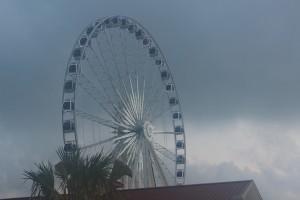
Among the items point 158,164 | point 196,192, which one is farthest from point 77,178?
point 158,164

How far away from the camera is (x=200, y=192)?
43.1 metres

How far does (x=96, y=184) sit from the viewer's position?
26766mm

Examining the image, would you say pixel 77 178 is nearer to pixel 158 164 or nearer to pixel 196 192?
pixel 196 192

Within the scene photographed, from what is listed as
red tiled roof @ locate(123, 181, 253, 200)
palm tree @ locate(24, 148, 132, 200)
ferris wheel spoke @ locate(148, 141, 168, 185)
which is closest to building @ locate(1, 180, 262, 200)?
red tiled roof @ locate(123, 181, 253, 200)

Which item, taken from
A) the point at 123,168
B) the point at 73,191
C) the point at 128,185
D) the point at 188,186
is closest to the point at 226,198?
the point at 188,186

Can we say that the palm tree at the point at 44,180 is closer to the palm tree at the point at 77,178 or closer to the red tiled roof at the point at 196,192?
the palm tree at the point at 77,178

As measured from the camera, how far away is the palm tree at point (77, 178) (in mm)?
26656

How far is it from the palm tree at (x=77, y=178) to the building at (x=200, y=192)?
588 inches

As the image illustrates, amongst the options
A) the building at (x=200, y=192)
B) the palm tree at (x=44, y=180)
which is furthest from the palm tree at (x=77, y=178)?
the building at (x=200, y=192)

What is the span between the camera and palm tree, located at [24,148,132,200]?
2666cm

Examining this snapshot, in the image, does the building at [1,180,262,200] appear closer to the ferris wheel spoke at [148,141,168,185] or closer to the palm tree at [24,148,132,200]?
the ferris wheel spoke at [148,141,168,185]

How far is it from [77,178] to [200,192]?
1839 centimetres

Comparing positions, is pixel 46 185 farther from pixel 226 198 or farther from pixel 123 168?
pixel 226 198

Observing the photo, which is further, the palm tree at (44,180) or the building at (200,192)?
the building at (200,192)
